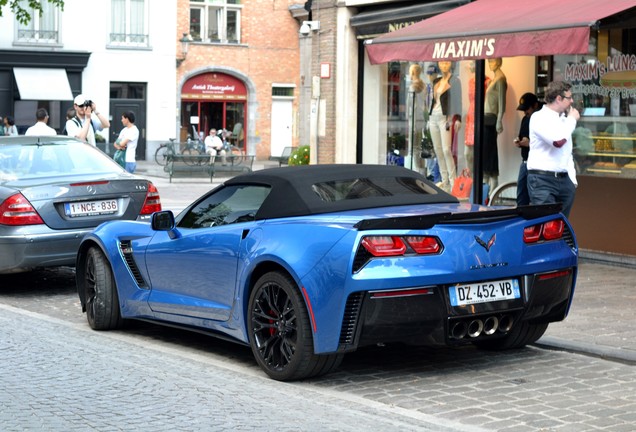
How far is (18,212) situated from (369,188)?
455 cm

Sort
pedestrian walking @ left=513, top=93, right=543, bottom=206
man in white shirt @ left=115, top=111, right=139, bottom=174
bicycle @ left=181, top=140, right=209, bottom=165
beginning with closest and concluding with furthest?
pedestrian walking @ left=513, top=93, right=543, bottom=206 → man in white shirt @ left=115, top=111, right=139, bottom=174 → bicycle @ left=181, top=140, right=209, bottom=165

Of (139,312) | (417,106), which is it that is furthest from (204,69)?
(139,312)

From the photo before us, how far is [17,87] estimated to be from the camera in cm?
4659

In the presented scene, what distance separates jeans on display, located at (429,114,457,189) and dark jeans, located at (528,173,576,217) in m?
5.27

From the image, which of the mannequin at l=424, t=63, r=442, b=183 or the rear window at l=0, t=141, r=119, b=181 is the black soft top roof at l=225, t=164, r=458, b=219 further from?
the mannequin at l=424, t=63, r=442, b=183

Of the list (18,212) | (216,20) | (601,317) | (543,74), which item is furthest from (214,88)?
(601,317)

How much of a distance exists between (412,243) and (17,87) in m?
41.9

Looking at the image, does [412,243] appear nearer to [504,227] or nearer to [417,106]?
[504,227]

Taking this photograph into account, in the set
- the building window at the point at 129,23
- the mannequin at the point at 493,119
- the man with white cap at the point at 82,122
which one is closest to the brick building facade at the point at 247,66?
the building window at the point at 129,23

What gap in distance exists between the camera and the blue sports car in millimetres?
6957

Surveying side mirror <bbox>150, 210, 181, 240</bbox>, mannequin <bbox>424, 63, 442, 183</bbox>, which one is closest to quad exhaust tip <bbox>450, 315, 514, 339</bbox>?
side mirror <bbox>150, 210, 181, 240</bbox>

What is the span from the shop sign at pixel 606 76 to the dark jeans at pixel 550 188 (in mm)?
2680

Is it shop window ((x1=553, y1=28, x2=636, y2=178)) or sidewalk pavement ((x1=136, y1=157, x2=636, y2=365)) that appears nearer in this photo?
sidewalk pavement ((x1=136, y1=157, x2=636, y2=365))

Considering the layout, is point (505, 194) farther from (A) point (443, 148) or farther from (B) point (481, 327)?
(B) point (481, 327)
